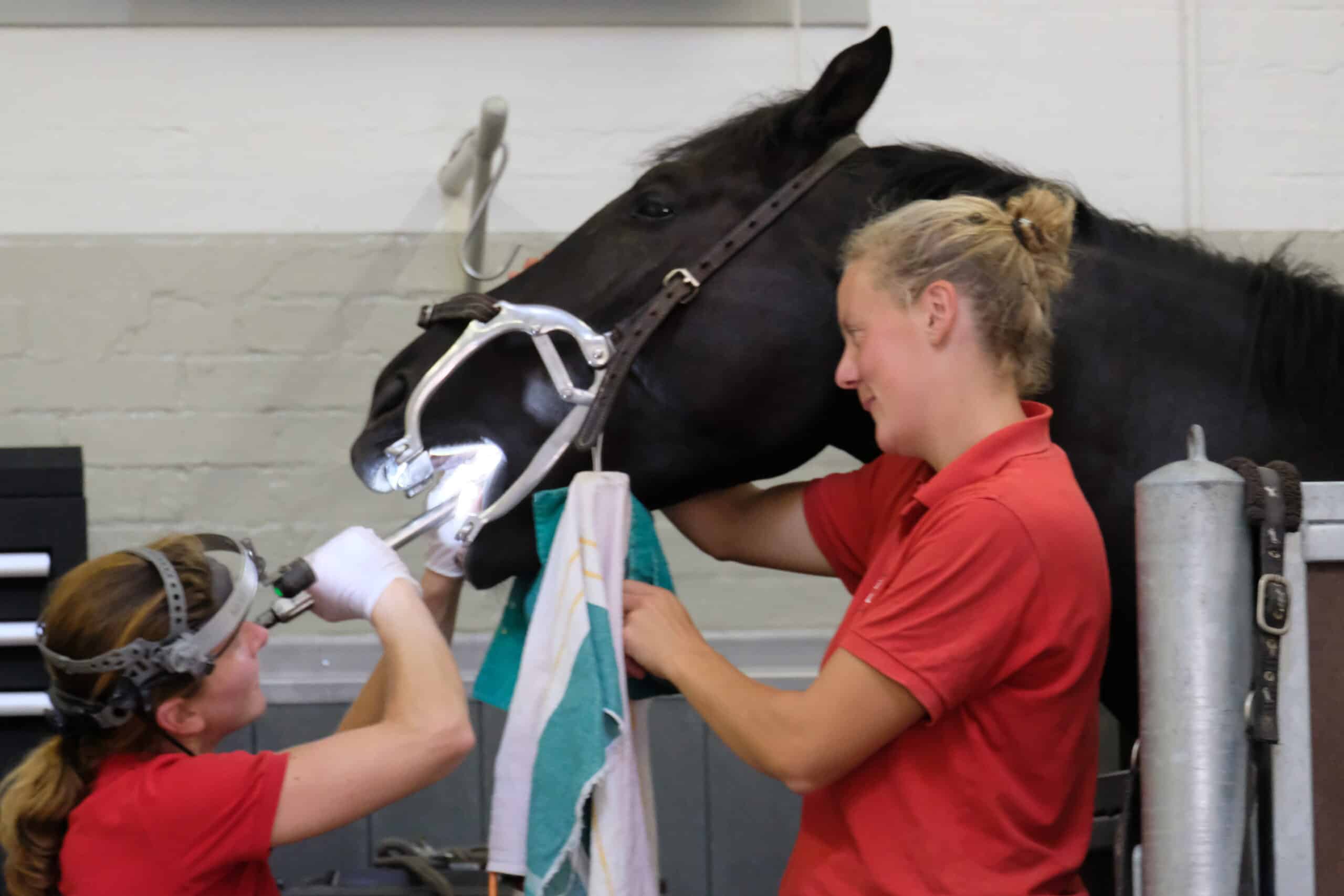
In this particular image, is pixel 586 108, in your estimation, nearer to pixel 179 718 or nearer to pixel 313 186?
pixel 313 186

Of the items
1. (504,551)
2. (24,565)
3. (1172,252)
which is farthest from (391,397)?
(24,565)

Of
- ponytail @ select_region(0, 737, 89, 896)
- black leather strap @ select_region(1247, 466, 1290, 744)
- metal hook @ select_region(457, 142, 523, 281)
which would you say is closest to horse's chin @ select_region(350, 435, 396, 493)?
ponytail @ select_region(0, 737, 89, 896)

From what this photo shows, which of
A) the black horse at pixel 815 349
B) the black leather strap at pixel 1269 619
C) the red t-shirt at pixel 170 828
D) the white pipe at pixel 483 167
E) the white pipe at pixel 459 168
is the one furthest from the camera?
the white pipe at pixel 459 168

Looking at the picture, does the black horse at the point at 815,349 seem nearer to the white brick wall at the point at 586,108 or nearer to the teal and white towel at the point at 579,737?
the teal and white towel at the point at 579,737

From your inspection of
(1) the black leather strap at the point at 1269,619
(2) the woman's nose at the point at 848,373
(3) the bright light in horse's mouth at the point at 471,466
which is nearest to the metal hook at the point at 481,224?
(3) the bright light in horse's mouth at the point at 471,466

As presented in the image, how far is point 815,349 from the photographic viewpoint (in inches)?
52.6

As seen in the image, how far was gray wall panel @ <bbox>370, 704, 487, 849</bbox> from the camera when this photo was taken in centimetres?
221

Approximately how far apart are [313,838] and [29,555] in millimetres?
672

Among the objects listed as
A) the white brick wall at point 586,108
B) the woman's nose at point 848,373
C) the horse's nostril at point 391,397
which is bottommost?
the horse's nostril at point 391,397

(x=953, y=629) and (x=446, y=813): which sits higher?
(x=953, y=629)

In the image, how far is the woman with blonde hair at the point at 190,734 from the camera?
1132 millimetres

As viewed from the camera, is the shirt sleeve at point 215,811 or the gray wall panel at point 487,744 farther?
the gray wall panel at point 487,744

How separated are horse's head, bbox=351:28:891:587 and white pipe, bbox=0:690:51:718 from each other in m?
0.98

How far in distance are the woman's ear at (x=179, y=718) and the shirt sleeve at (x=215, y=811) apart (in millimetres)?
46
